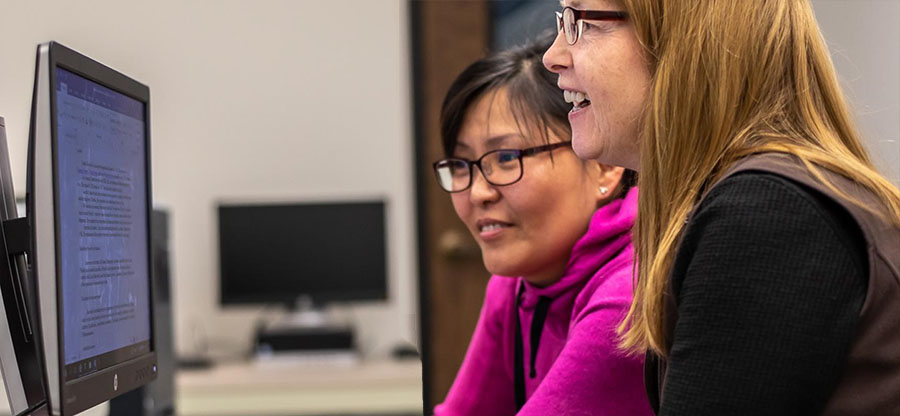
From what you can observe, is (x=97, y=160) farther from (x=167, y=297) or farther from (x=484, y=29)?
(x=484, y=29)

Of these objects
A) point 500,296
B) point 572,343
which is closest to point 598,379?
point 572,343

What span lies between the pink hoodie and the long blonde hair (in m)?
0.22

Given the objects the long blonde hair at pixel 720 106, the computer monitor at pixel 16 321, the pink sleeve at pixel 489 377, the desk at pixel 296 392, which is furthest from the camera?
the desk at pixel 296 392

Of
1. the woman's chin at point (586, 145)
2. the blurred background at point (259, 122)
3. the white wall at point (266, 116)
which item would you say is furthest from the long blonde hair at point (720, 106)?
the white wall at point (266, 116)

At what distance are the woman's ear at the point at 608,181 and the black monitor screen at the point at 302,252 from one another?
8.80ft

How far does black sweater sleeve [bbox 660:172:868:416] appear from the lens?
0.76 metres

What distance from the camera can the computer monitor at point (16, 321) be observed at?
113cm

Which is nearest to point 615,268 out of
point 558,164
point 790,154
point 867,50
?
point 558,164

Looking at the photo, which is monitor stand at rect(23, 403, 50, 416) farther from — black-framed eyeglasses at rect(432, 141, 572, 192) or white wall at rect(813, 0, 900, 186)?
white wall at rect(813, 0, 900, 186)

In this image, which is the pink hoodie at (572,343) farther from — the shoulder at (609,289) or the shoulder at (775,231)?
Result: the shoulder at (775,231)

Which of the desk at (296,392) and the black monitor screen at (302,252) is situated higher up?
the black monitor screen at (302,252)

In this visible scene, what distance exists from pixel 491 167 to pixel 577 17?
0.40 metres

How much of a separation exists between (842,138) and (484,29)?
239cm

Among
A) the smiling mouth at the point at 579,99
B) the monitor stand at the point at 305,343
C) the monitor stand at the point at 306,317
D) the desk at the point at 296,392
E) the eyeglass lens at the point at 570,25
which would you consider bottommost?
the desk at the point at 296,392
